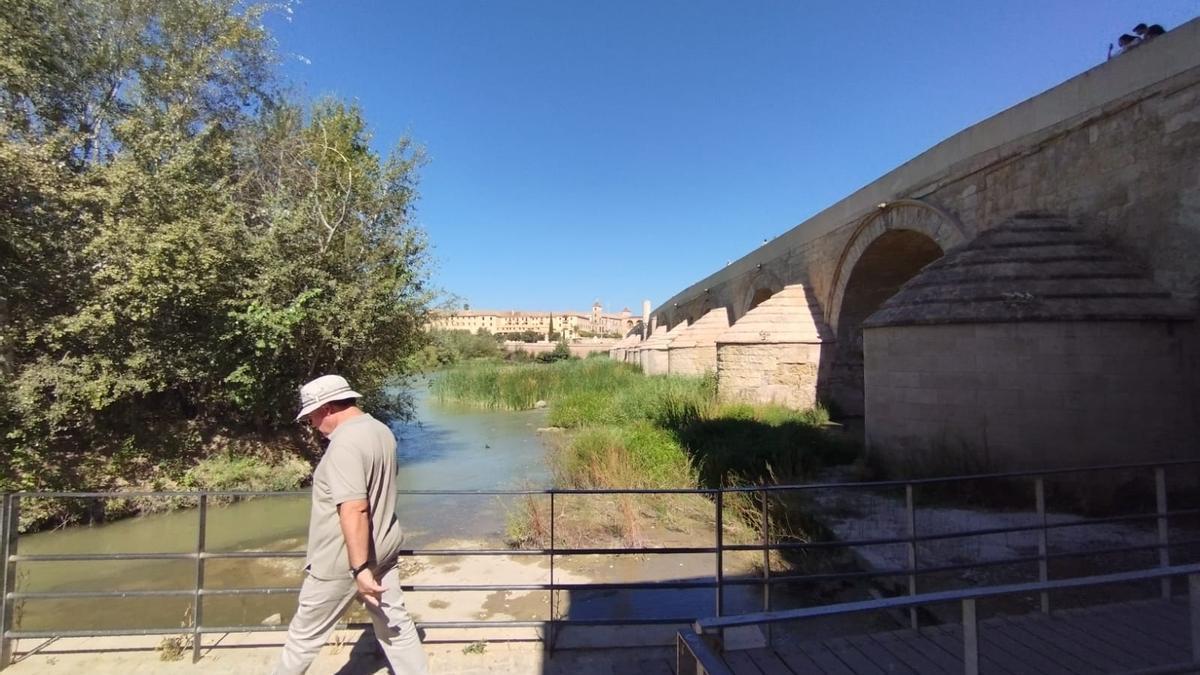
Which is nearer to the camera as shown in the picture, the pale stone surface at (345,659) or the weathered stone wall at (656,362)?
the pale stone surface at (345,659)

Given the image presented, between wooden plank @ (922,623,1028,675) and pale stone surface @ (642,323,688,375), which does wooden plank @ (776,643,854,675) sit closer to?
wooden plank @ (922,623,1028,675)

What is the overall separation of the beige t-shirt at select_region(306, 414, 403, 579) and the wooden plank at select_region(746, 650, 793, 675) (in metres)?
1.61

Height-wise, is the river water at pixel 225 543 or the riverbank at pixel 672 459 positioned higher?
the riverbank at pixel 672 459

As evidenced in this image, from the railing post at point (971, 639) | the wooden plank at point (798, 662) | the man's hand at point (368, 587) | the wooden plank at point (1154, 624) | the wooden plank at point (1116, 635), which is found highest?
the railing post at point (971, 639)

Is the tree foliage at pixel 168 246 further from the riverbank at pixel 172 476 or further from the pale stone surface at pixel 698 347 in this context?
the pale stone surface at pixel 698 347

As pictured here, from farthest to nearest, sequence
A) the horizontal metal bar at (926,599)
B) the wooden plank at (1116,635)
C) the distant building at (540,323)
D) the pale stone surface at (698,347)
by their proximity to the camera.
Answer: the distant building at (540,323) → the pale stone surface at (698,347) → the wooden plank at (1116,635) → the horizontal metal bar at (926,599)

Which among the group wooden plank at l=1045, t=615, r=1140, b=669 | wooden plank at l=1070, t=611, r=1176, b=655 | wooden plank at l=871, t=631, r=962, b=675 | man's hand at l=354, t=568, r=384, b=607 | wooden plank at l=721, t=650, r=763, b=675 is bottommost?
wooden plank at l=721, t=650, r=763, b=675

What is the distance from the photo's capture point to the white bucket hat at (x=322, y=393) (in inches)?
90.4

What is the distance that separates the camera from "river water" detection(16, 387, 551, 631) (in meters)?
4.77

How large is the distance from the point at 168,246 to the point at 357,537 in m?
7.08

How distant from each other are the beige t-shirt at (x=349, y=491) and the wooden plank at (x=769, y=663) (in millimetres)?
1614

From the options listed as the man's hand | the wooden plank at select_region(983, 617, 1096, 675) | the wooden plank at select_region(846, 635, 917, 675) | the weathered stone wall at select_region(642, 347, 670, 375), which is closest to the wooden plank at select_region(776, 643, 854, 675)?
the wooden plank at select_region(846, 635, 917, 675)

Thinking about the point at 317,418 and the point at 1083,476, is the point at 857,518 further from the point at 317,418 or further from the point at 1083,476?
the point at 317,418

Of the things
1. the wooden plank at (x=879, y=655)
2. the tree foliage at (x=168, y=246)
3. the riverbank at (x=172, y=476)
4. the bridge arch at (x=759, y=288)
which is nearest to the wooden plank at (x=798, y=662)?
the wooden plank at (x=879, y=655)
